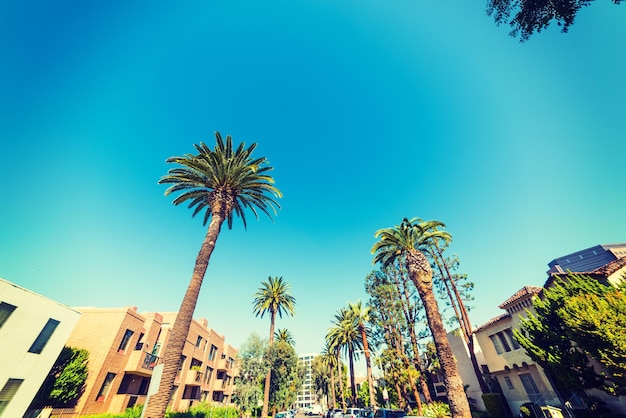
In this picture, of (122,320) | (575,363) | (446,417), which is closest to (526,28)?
(575,363)

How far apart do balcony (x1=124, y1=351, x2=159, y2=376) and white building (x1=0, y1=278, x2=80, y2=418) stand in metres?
6.64

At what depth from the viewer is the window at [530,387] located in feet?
65.5

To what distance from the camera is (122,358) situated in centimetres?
2275

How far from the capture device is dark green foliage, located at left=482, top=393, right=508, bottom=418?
71.9 feet

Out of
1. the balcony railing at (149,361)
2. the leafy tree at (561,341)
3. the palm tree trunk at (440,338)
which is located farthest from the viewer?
the balcony railing at (149,361)

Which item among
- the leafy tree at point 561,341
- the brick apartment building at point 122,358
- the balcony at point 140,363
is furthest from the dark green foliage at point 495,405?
the balcony at point 140,363

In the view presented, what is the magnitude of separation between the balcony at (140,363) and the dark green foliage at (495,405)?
32.8 metres

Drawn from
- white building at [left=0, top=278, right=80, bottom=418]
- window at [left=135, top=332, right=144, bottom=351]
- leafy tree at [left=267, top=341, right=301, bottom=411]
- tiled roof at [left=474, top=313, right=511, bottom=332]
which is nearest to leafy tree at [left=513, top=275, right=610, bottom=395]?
tiled roof at [left=474, top=313, right=511, bottom=332]

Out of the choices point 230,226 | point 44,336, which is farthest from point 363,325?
point 44,336

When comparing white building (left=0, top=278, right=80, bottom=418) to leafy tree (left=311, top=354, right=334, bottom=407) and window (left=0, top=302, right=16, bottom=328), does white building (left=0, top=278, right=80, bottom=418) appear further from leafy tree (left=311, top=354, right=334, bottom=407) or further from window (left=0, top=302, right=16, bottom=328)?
leafy tree (left=311, top=354, right=334, bottom=407)

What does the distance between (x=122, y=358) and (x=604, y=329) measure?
115 feet

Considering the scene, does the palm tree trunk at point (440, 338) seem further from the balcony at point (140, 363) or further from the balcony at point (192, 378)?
the balcony at point (192, 378)

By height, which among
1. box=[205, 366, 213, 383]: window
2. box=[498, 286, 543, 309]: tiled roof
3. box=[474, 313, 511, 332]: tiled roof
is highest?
box=[498, 286, 543, 309]: tiled roof

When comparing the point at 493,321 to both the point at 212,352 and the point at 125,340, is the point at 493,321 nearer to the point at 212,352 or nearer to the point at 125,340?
the point at 125,340
